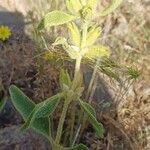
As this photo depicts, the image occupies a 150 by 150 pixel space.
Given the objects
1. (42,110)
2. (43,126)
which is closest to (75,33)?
(42,110)

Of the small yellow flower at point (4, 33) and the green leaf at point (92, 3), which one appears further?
the small yellow flower at point (4, 33)

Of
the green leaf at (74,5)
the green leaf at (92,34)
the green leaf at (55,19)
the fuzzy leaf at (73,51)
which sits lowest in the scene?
the fuzzy leaf at (73,51)

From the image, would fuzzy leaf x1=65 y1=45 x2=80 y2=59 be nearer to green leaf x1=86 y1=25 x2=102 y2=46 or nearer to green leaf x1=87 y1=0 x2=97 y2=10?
green leaf x1=86 y1=25 x2=102 y2=46

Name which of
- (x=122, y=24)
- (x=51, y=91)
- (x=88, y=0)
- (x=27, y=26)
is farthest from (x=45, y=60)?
(x=88, y=0)

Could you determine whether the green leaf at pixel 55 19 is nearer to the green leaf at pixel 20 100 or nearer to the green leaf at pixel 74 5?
→ the green leaf at pixel 74 5

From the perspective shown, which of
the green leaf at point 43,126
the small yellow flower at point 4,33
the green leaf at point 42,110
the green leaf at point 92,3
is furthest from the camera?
the small yellow flower at point 4,33

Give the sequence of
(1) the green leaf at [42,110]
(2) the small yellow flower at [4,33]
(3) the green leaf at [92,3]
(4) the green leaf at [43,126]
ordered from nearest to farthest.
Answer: (3) the green leaf at [92,3] < (1) the green leaf at [42,110] < (4) the green leaf at [43,126] < (2) the small yellow flower at [4,33]

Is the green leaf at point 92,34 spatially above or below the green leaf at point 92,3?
below

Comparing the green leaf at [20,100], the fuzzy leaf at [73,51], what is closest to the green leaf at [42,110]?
the fuzzy leaf at [73,51]

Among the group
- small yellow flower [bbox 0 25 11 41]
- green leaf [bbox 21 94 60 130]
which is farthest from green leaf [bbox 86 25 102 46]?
small yellow flower [bbox 0 25 11 41]
